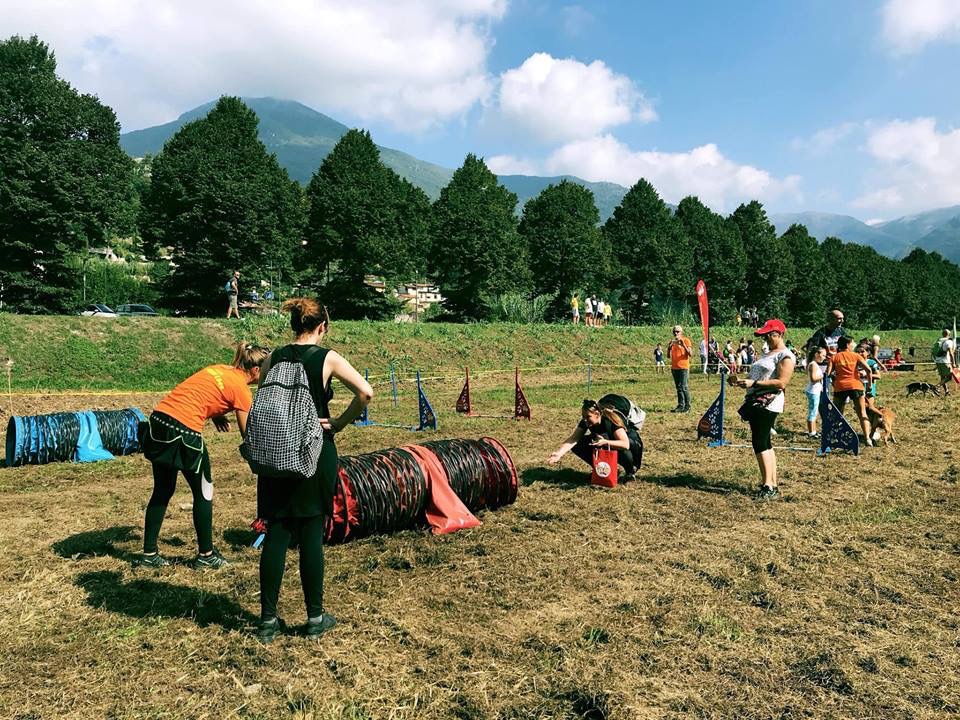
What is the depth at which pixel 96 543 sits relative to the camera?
667 centimetres

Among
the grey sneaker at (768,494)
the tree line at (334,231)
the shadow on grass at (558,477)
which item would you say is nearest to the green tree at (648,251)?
the tree line at (334,231)

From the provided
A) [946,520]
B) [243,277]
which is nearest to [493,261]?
[243,277]

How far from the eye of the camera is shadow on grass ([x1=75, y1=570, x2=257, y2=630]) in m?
4.82

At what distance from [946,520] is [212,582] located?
750 centimetres

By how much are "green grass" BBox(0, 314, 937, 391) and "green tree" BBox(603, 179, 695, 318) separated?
1747 cm

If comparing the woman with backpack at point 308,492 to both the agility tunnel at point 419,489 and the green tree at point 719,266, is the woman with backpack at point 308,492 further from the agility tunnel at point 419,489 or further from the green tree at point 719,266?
the green tree at point 719,266

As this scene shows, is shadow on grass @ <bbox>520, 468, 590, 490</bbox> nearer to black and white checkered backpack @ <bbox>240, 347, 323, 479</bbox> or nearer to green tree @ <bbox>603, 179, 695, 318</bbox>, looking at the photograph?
black and white checkered backpack @ <bbox>240, 347, 323, 479</bbox>

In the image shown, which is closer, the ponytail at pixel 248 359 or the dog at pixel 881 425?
the ponytail at pixel 248 359

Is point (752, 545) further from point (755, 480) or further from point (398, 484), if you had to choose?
point (398, 484)

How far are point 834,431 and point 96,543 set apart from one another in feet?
35.1

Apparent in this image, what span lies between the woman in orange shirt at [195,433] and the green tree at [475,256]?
125 feet

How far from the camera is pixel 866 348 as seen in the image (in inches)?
668

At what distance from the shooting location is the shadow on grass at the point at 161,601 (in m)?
4.82

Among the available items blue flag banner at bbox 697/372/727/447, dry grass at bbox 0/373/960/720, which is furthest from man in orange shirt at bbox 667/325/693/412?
dry grass at bbox 0/373/960/720
